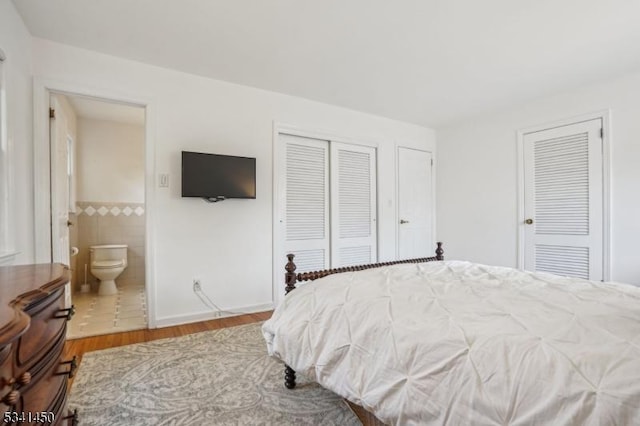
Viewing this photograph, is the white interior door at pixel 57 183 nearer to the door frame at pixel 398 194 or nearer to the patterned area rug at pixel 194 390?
the patterned area rug at pixel 194 390

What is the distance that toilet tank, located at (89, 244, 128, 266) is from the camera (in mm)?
4008

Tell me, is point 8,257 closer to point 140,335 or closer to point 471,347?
point 140,335

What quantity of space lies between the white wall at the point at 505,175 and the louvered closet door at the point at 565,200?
5.1 inches

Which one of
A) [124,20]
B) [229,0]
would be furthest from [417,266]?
[124,20]

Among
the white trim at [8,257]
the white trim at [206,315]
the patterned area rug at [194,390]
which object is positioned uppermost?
the white trim at [8,257]

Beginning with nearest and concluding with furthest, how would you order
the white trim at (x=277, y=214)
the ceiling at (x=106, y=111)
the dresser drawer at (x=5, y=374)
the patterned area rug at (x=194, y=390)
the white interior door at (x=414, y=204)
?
1. the dresser drawer at (x=5, y=374)
2. the patterned area rug at (x=194, y=390)
3. the white trim at (x=277, y=214)
4. the ceiling at (x=106, y=111)
5. the white interior door at (x=414, y=204)

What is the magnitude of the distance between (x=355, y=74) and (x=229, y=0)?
135 cm

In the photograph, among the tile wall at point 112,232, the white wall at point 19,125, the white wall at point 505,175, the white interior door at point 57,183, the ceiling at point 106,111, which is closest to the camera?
the white wall at point 19,125

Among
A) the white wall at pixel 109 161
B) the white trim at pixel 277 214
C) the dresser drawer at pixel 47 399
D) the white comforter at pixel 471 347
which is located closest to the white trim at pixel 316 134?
the white trim at pixel 277 214

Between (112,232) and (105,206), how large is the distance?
1.26 ft

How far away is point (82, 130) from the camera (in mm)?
4246

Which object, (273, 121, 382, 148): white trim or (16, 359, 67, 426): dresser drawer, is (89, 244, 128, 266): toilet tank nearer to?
(273, 121, 382, 148): white trim

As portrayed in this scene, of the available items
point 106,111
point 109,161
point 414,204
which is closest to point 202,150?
point 106,111

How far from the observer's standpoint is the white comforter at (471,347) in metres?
0.77
